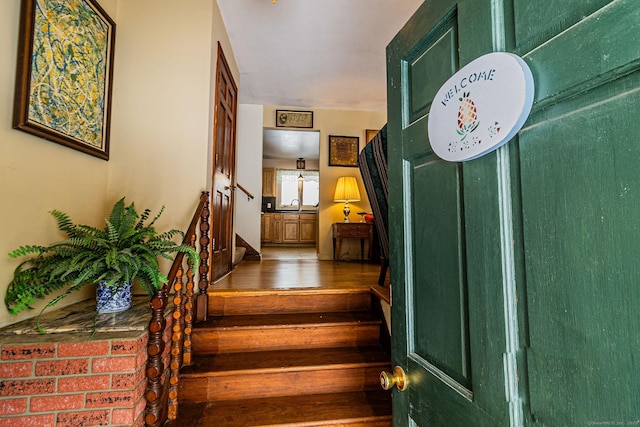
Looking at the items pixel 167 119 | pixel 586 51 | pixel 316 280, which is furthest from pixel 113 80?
pixel 586 51

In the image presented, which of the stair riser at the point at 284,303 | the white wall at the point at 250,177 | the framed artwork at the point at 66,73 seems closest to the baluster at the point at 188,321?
the stair riser at the point at 284,303

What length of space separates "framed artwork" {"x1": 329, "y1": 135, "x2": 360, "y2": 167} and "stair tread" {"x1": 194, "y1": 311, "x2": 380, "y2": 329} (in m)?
3.12

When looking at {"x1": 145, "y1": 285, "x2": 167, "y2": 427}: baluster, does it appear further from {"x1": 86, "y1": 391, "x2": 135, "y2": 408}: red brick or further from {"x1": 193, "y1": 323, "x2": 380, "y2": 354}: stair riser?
{"x1": 193, "y1": 323, "x2": 380, "y2": 354}: stair riser

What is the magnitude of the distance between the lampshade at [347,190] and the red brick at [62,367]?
386 cm

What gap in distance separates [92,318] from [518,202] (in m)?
1.83

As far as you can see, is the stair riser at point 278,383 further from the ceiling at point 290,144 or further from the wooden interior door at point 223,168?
the ceiling at point 290,144

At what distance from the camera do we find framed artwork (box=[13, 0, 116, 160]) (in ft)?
4.41

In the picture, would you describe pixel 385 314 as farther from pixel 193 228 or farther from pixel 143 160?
→ pixel 143 160

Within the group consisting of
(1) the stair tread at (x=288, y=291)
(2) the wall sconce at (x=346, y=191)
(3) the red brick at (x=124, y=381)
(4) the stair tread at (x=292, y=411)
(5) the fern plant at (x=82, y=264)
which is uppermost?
(2) the wall sconce at (x=346, y=191)

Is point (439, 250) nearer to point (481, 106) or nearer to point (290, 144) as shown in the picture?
point (481, 106)

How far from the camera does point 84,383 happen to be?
1.22 m

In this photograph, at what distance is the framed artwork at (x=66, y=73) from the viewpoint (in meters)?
1.34

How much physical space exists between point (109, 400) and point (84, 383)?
13 cm

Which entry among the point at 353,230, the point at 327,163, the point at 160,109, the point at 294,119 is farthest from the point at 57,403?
the point at 294,119
